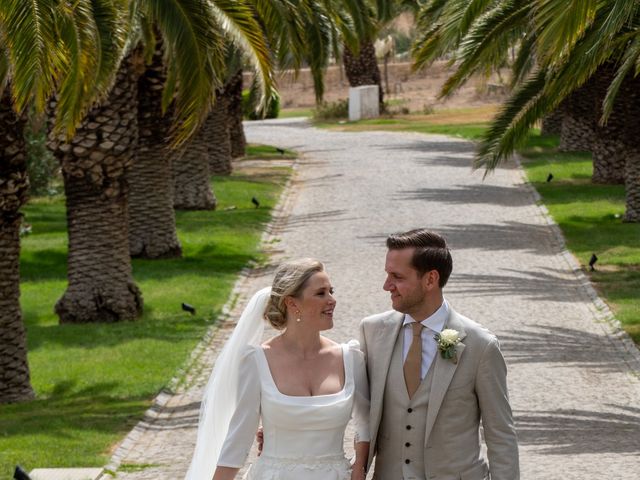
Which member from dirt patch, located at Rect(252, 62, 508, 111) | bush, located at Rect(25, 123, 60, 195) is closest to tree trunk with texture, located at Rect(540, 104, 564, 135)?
dirt patch, located at Rect(252, 62, 508, 111)

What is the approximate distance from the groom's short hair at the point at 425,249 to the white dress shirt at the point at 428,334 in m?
0.21

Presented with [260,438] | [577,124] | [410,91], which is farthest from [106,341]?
[410,91]

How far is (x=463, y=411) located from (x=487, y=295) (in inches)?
514

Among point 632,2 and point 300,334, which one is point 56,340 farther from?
point 300,334

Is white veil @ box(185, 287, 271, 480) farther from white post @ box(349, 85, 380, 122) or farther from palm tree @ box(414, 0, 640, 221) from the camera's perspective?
white post @ box(349, 85, 380, 122)

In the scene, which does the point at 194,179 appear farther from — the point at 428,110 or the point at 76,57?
the point at 428,110

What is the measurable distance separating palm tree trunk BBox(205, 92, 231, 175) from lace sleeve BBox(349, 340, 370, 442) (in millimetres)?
25626

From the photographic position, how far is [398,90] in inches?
2793

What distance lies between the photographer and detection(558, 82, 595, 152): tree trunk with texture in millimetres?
35625

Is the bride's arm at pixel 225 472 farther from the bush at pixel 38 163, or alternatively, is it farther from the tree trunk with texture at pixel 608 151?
the bush at pixel 38 163

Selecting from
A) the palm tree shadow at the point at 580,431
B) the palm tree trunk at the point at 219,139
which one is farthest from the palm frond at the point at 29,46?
the palm tree trunk at the point at 219,139

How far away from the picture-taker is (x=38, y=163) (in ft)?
108

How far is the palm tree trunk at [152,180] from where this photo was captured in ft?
70.9

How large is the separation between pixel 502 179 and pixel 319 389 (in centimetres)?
2808
